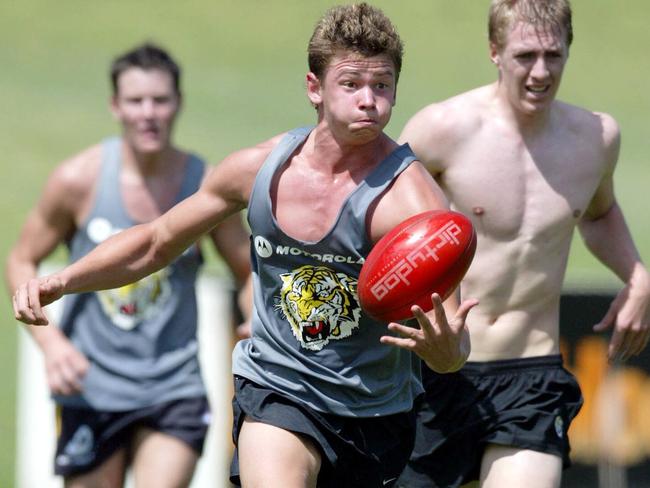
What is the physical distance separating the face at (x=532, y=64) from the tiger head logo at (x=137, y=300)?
2030mm

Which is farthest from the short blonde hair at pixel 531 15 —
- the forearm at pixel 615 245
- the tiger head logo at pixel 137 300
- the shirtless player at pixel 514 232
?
the tiger head logo at pixel 137 300

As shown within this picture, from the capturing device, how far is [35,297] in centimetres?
542

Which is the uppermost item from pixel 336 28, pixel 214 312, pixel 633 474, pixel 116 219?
pixel 336 28

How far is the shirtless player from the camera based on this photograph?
6.27 meters

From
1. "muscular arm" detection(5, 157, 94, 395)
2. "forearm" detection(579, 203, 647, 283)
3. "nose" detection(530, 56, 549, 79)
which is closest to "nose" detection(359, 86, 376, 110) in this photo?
"nose" detection(530, 56, 549, 79)

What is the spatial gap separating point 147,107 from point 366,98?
8.89ft

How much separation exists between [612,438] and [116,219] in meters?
3.17

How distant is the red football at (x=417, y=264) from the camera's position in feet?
16.1

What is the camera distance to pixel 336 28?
17.4 feet

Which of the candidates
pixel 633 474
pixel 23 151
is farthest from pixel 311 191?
pixel 23 151

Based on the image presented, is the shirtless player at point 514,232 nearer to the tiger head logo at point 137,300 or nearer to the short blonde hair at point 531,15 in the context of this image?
the short blonde hair at point 531,15

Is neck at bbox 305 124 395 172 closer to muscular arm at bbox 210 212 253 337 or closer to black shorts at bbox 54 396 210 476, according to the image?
muscular arm at bbox 210 212 253 337

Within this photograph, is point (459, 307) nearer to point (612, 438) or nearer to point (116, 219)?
point (116, 219)

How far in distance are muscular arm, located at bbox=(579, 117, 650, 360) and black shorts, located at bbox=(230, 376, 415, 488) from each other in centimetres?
124
